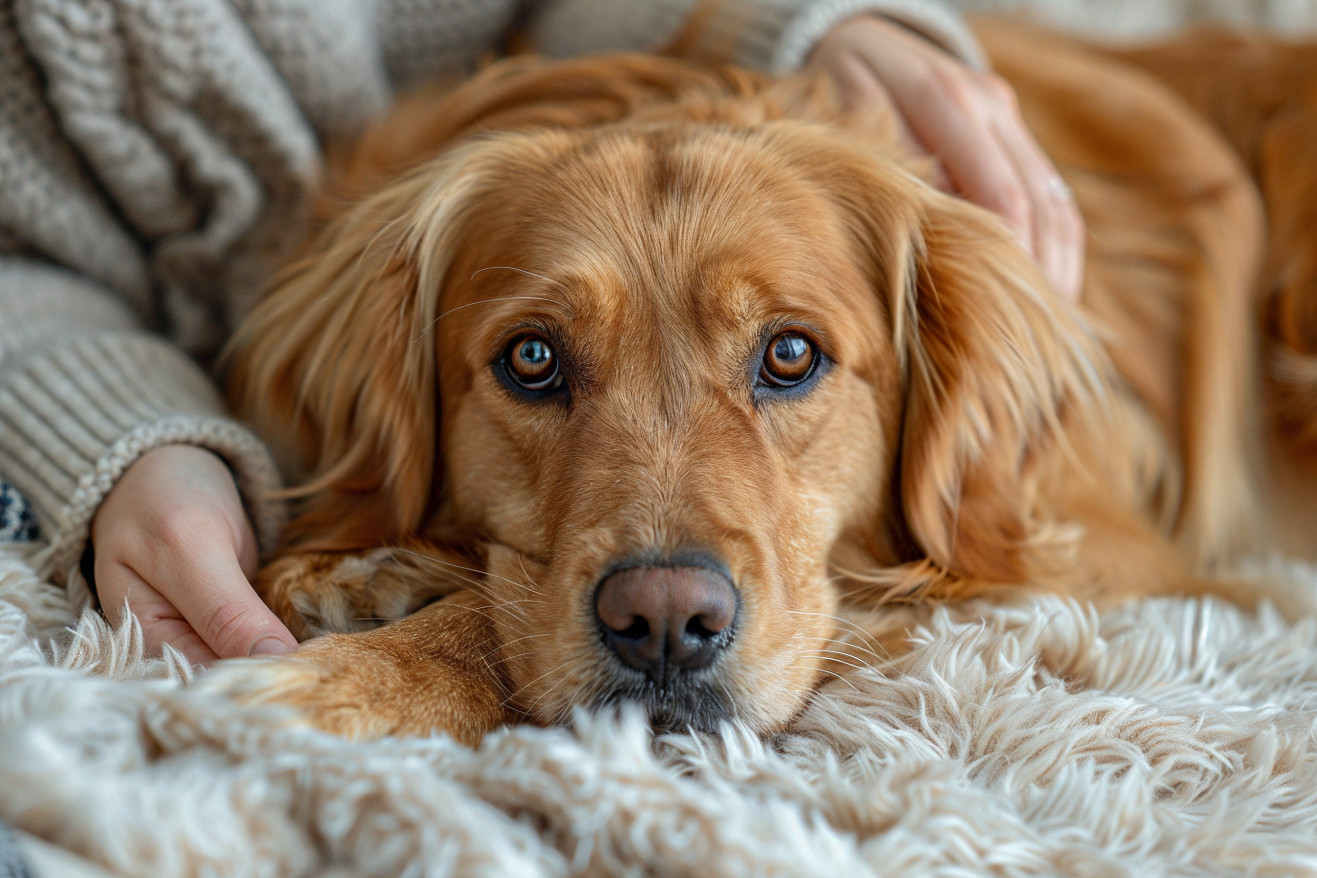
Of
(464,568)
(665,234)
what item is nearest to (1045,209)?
(665,234)

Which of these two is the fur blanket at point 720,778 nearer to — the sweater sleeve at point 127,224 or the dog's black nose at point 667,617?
the dog's black nose at point 667,617

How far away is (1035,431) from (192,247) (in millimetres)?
1851

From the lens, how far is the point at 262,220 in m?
2.26

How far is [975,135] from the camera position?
1914 mm

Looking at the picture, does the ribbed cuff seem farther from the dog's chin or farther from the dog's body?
the dog's chin

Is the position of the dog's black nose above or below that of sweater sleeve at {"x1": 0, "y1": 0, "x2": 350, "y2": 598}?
below

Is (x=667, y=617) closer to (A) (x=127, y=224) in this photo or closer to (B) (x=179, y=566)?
(B) (x=179, y=566)

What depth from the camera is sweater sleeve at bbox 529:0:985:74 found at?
217 centimetres

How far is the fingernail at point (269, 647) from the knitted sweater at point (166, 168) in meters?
0.44

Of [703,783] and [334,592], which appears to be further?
[334,592]

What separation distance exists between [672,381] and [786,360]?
0.20 m

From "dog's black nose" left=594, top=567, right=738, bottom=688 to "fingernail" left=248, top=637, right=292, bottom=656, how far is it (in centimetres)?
43

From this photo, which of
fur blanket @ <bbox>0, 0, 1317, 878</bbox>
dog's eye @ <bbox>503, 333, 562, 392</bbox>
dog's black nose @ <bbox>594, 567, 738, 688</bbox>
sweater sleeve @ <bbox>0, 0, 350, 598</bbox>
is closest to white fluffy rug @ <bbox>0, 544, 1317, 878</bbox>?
fur blanket @ <bbox>0, 0, 1317, 878</bbox>

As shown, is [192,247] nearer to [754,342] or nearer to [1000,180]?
[754,342]
